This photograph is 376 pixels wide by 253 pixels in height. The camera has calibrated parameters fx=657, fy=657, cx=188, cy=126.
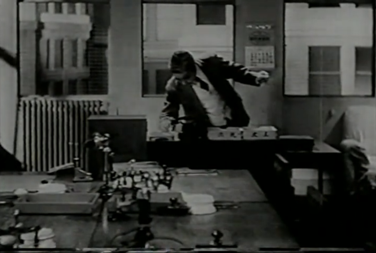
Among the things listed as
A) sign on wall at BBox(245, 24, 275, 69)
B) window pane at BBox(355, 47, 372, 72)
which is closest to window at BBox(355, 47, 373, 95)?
window pane at BBox(355, 47, 372, 72)

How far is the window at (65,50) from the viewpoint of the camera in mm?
2537

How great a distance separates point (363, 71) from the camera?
2527mm

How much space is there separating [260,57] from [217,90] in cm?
21

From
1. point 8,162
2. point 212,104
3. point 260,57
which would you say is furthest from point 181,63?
point 8,162

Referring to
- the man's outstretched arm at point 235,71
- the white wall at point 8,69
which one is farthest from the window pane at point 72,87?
the man's outstretched arm at point 235,71

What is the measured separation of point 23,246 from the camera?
2.21 meters

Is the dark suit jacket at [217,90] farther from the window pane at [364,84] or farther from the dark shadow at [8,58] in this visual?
the dark shadow at [8,58]

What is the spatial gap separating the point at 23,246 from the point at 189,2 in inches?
44.0

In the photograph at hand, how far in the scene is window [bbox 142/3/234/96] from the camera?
2564 mm

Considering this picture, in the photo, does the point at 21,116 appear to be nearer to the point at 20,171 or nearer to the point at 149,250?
the point at 20,171

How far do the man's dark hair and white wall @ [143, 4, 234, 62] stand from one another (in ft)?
0.08

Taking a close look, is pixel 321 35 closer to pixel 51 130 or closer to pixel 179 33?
pixel 179 33

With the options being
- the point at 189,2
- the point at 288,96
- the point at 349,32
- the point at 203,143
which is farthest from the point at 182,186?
the point at 349,32

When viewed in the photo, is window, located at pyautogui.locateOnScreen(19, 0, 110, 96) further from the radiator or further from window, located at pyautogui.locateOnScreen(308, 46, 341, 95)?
window, located at pyautogui.locateOnScreen(308, 46, 341, 95)
